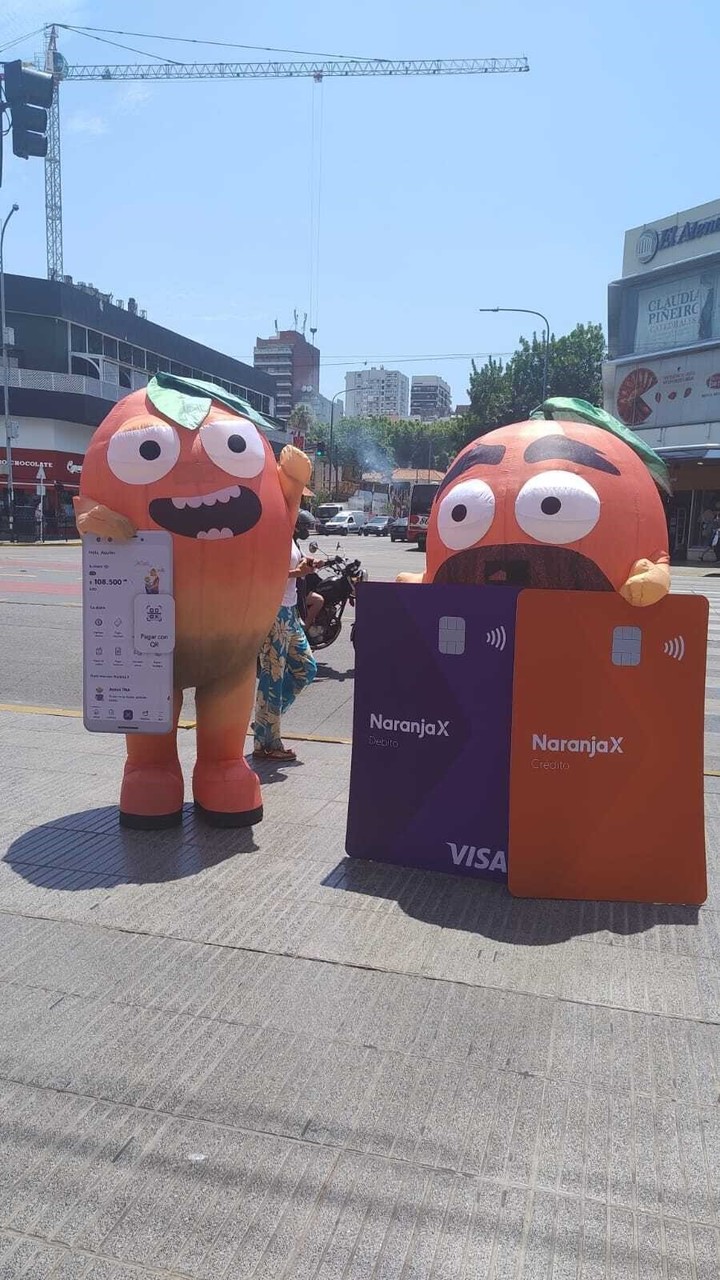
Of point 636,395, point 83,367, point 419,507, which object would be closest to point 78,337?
point 83,367

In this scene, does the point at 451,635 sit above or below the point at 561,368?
below

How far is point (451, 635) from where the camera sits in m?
4.07

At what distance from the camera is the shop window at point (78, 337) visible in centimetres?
4048

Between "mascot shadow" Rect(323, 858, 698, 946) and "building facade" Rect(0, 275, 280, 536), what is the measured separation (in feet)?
109

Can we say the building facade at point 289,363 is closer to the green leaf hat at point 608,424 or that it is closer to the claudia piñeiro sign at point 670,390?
the claudia piñeiro sign at point 670,390

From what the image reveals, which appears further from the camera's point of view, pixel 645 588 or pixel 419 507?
pixel 419 507

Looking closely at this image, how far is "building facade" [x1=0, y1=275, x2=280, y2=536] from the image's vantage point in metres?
37.6

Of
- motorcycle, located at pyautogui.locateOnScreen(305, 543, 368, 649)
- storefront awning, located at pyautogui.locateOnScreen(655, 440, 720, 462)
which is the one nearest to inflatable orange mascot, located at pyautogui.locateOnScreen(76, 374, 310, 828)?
motorcycle, located at pyautogui.locateOnScreen(305, 543, 368, 649)

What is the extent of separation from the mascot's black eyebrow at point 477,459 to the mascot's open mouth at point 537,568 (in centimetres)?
43

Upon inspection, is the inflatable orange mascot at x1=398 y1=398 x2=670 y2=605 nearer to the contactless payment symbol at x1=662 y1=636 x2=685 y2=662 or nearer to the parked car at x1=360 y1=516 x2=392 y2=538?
the contactless payment symbol at x1=662 y1=636 x2=685 y2=662

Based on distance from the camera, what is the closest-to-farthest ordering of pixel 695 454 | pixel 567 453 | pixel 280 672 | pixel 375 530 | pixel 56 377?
pixel 567 453 < pixel 280 672 < pixel 695 454 < pixel 56 377 < pixel 375 530

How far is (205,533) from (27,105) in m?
17.3

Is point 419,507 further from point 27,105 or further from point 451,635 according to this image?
point 451,635

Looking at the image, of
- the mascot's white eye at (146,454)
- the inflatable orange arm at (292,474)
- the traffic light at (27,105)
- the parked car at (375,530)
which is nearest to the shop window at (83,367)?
the parked car at (375,530)
